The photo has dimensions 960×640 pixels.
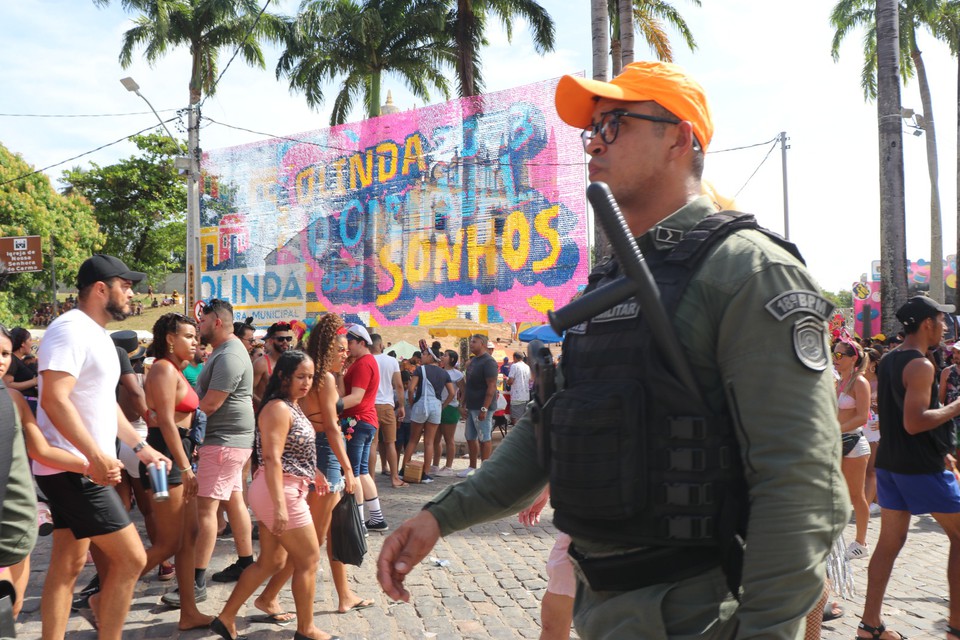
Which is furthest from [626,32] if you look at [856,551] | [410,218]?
[856,551]

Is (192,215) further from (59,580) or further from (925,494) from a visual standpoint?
(925,494)

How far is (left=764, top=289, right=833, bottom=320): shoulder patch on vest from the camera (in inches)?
57.2

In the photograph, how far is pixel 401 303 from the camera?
51.1ft

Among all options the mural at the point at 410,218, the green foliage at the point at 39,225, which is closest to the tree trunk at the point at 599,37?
the mural at the point at 410,218

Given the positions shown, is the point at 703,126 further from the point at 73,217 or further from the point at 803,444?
the point at 73,217

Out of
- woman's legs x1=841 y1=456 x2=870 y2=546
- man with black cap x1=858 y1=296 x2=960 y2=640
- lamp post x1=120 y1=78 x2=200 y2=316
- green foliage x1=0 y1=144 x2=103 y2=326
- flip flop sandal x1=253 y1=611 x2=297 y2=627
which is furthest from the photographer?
green foliage x1=0 y1=144 x2=103 y2=326

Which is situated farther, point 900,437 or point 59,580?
point 900,437

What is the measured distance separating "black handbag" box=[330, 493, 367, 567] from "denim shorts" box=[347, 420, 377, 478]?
2.27 m

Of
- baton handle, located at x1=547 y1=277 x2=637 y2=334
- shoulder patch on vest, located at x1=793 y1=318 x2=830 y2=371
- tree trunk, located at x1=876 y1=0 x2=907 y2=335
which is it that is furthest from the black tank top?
tree trunk, located at x1=876 y1=0 x2=907 y2=335

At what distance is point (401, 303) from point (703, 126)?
13881 mm

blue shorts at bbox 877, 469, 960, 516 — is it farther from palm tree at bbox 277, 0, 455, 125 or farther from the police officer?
palm tree at bbox 277, 0, 455, 125

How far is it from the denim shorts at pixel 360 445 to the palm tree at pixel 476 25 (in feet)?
55.7

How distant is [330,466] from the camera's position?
17.6 feet

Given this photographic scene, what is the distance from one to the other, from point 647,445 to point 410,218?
14.4m
